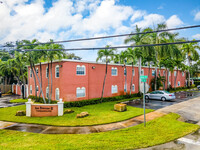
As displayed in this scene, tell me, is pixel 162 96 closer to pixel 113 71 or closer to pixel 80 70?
pixel 113 71

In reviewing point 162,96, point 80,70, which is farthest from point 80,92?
point 162,96

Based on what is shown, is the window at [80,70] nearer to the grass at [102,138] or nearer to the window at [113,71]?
the window at [113,71]

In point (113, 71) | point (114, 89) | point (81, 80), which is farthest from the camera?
point (114, 89)

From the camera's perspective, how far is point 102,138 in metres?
8.60

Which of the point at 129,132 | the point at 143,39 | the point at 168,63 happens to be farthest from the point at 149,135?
the point at 168,63

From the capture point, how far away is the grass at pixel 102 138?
7621 mm

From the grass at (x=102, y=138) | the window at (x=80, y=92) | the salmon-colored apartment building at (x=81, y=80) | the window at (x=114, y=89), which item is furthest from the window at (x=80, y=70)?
the grass at (x=102, y=138)

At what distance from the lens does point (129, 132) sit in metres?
9.53

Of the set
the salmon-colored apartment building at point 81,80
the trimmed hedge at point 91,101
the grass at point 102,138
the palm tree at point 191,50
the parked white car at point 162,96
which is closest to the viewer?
the grass at point 102,138

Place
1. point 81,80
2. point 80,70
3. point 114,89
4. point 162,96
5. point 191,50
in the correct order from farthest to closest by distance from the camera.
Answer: point 191,50, point 114,89, point 162,96, point 81,80, point 80,70

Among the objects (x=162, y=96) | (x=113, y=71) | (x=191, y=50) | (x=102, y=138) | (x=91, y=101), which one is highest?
(x=191, y=50)

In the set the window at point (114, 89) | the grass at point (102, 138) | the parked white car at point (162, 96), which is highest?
the window at point (114, 89)

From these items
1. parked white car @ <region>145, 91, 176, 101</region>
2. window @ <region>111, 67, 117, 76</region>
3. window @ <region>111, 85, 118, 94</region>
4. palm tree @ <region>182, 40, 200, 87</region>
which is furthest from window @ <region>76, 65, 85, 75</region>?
palm tree @ <region>182, 40, 200, 87</region>

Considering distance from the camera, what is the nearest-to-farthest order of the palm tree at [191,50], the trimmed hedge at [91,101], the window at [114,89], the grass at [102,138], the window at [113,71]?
the grass at [102,138] → the trimmed hedge at [91,101] → the window at [113,71] → the window at [114,89] → the palm tree at [191,50]
